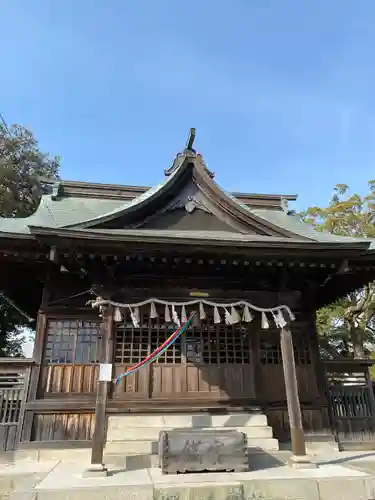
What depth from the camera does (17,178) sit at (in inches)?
894

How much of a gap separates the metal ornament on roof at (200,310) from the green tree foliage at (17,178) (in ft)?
53.1

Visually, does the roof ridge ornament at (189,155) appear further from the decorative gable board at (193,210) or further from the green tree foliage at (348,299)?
the green tree foliage at (348,299)

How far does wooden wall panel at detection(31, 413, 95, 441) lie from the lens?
856 cm

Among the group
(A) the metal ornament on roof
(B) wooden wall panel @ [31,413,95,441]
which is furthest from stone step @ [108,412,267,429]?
(A) the metal ornament on roof

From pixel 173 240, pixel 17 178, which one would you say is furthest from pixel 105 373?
pixel 17 178

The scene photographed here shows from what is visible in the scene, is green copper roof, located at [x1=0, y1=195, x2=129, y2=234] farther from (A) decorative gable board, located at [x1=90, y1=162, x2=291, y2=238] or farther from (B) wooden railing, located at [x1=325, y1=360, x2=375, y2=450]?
(B) wooden railing, located at [x1=325, y1=360, x2=375, y2=450]

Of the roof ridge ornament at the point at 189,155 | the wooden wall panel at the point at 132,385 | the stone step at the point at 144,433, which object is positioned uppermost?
the roof ridge ornament at the point at 189,155

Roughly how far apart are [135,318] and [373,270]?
6103mm

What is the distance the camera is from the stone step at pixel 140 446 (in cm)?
763

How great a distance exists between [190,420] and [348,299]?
22274 mm

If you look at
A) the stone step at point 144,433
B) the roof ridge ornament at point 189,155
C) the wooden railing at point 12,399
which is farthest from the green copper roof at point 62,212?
the stone step at point 144,433

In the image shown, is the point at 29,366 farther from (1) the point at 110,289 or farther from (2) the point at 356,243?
(2) the point at 356,243

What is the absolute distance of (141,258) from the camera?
811 centimetres

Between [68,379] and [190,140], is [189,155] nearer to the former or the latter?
[190,140]
